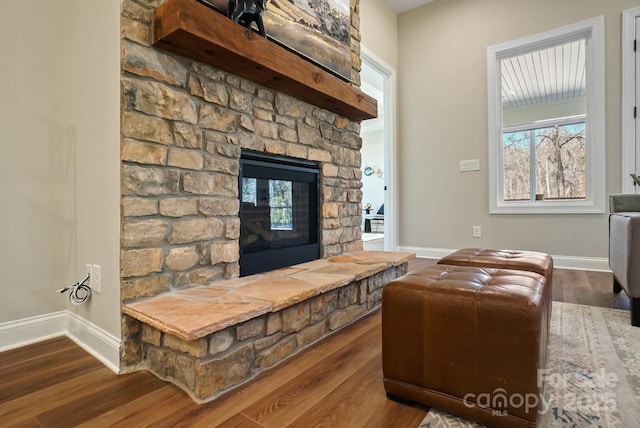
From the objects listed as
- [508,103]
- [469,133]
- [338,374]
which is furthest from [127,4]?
[508,103]

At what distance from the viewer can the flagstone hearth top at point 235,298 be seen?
1164mm

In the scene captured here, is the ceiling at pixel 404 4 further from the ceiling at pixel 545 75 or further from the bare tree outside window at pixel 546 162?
the bare tree outside window at pixel 546 162

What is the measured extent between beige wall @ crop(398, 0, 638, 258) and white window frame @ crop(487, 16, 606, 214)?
6cm

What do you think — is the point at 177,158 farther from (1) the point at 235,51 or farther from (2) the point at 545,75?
(2) the point at 545,75

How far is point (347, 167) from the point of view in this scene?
281 centimetres

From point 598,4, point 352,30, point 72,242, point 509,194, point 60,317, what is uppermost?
point 598,4

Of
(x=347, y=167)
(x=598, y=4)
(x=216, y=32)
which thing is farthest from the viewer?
(x=598, y=4)

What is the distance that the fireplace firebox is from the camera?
6.38ft

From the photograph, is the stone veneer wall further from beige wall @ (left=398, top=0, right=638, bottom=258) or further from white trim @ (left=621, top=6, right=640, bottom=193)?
white trim @ (left=621, top=6, right=640, bottom=193)

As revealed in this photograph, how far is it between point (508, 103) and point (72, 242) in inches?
242

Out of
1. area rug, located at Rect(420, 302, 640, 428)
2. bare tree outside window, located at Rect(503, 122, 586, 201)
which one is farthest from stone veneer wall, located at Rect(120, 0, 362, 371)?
bare tree outside window, located at Rect(503, 122, 586, 201)

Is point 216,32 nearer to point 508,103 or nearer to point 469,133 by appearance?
point 469,133

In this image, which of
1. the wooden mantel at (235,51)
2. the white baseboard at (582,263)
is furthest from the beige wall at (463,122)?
the wooden mantel at (235,51)

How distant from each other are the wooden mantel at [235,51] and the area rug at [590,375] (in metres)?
1.74
